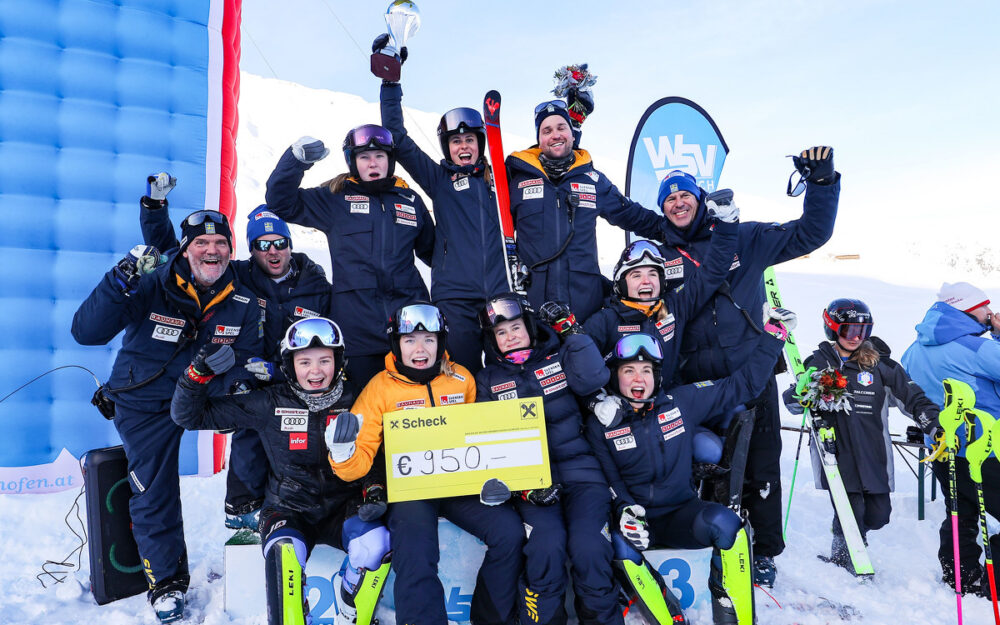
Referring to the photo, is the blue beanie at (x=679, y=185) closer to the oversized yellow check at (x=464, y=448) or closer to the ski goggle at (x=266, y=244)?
the oversized yellow check at (x=464, y=448)

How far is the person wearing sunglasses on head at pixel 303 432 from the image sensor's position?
3.19 meters

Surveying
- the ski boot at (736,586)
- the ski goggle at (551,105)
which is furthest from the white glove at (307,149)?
the ski boot at (736,586)

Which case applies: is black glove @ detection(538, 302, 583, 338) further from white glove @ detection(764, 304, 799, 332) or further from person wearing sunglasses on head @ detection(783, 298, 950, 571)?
person wearing sunglasses on head @ detection(783, 298, 950, 571)

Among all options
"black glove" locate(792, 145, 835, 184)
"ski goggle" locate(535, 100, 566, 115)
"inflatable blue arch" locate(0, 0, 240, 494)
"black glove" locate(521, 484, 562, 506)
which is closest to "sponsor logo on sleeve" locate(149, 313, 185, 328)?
"inflatable blue arch" locate(0, 0, 240, 494)

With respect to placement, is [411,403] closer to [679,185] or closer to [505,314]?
[505,314]

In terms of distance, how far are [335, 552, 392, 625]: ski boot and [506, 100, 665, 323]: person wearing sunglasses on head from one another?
2032mm

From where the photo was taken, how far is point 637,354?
3682 mm

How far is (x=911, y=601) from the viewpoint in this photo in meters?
3.85

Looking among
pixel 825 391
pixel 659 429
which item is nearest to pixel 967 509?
pixel 825 391

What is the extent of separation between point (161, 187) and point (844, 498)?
5051mm

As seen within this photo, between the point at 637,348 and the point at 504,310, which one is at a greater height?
the point at 504,310

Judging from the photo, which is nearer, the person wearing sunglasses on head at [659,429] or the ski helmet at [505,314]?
the person wearing sunglasses on head at [659,429]

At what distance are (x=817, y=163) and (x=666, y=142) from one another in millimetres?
2579

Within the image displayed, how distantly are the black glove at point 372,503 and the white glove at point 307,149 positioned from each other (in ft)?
6.61
